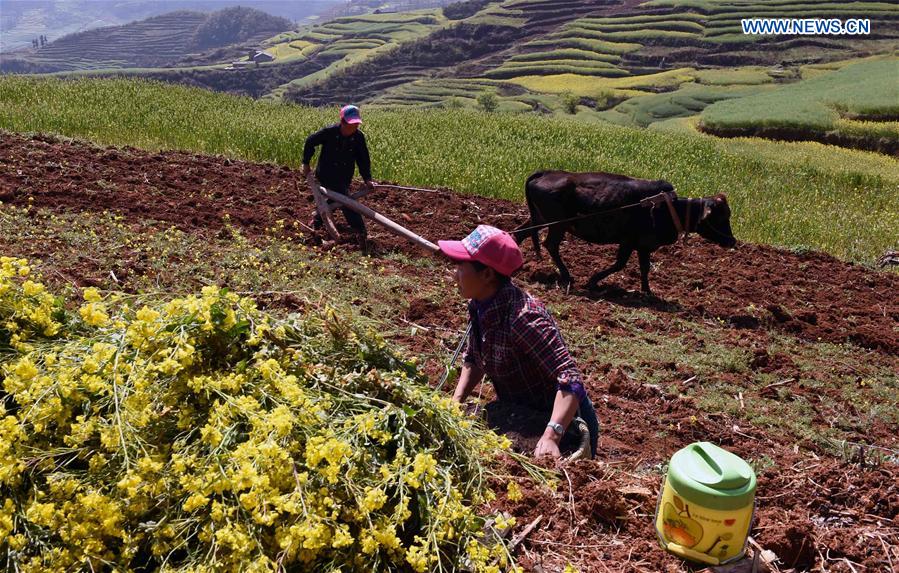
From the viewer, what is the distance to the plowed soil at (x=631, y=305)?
271 centimetres

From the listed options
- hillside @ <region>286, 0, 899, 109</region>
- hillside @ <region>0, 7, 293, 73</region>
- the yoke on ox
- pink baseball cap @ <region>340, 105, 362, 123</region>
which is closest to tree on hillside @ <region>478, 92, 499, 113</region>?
hillside @ <region>286, 0, 899, 109</region>

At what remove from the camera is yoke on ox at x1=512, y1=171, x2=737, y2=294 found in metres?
8.50

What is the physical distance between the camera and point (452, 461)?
8.23 ft

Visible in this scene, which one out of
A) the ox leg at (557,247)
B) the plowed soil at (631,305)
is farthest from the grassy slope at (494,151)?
the ox leg at (557,247)

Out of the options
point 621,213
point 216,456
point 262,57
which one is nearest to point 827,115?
point 621,213

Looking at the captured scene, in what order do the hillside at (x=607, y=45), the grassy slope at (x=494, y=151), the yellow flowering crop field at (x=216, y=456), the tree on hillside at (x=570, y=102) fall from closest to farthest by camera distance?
the yellow flowering crop field at (x=216, y=456), the grassy slope at (x=494, y=151), the tree on hillside at (x=570, y=102), the hillside at (x=607, y=45)

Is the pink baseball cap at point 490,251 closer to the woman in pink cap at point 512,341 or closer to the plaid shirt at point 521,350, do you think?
the woman in pink cap at point 512,341

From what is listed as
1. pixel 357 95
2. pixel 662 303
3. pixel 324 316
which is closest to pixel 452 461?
pixel 324 316

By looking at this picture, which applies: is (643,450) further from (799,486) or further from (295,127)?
(295,127)

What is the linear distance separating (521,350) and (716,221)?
6.10 metres

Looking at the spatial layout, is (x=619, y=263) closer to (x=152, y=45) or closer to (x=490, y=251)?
(x=490, y=251)

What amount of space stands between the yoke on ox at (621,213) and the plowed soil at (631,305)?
2.02 ft

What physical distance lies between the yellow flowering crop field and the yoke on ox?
252 inches

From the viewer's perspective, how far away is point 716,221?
8.81 meters
